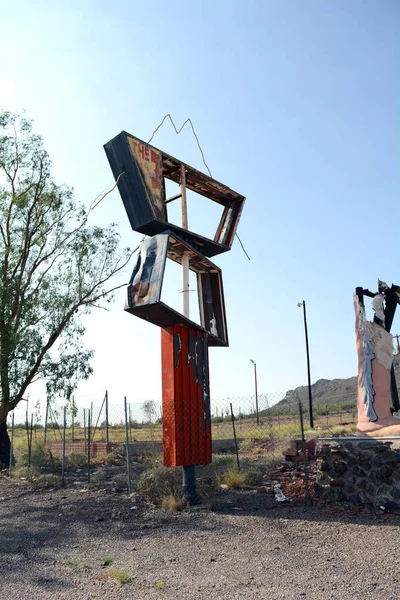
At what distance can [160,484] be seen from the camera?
10.5m

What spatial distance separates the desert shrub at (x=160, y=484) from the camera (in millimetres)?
10227

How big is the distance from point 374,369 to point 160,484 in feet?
16.5

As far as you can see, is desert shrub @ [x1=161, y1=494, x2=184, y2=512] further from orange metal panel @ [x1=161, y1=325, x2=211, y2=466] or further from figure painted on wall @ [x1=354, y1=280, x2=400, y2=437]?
figure painted on wall @ [x1=354, y1=280, x2=400, y2=437]

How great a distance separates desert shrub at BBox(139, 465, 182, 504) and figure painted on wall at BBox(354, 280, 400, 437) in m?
3.82

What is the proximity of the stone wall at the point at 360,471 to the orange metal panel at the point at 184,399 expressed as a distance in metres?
2.28

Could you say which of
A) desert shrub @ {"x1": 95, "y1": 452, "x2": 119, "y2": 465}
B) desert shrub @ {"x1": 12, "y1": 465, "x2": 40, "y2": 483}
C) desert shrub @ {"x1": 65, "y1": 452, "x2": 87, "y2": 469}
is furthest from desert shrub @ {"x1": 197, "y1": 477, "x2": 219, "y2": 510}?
desert shrub @ {"x1": 95, "y1": 452, "x2": 119, "y2": 465}

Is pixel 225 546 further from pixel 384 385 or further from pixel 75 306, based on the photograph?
pixel 75 306

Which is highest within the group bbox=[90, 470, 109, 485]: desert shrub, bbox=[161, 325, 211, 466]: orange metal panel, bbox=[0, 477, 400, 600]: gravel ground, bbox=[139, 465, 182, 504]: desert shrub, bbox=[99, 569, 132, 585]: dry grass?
bbox=[161, 325, 211, 466]: orange metal panel

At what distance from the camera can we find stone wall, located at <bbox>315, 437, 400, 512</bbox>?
8.58 meters


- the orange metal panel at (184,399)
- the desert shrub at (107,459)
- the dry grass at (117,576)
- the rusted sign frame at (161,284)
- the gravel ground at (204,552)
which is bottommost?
the desert shrub at (107,459)

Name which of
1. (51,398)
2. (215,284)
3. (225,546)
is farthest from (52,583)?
(51,398)

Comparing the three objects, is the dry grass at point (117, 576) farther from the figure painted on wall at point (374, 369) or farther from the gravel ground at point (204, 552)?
the figure painted on wall at point (374, 369)

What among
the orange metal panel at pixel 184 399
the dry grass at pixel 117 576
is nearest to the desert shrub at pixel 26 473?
the orange metal panel at pixel 184 399

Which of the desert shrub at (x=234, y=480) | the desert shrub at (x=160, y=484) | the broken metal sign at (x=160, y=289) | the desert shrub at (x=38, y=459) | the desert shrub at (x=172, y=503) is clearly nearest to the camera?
the desert shrub at (x=172, y=503)
